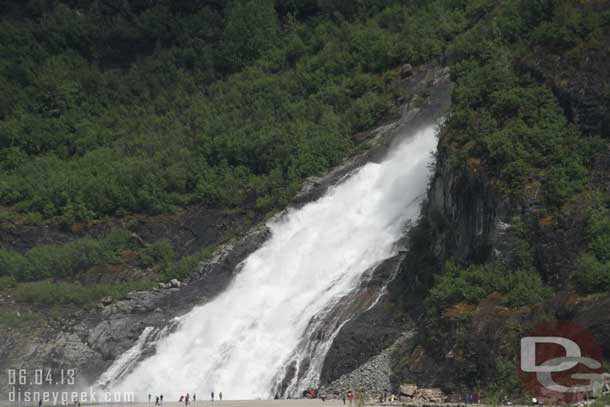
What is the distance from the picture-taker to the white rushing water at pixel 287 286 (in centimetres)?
7888

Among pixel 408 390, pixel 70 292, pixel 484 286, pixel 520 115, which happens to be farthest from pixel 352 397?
pixel 70 292

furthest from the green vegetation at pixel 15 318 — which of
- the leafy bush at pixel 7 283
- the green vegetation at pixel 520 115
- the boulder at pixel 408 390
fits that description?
the boulder at pixel 408 390

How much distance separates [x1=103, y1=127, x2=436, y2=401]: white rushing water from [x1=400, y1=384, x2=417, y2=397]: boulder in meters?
8.39

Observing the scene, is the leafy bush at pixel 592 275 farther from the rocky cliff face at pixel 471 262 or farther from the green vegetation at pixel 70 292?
the green vegetation at pixel 70 292

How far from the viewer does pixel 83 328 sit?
8725 cm

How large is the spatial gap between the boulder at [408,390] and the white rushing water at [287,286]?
8387 millimetres

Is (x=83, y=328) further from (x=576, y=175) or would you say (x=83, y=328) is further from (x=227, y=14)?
(x=227, y=14)

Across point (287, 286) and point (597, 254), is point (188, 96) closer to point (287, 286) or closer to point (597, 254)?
point (287, 286)

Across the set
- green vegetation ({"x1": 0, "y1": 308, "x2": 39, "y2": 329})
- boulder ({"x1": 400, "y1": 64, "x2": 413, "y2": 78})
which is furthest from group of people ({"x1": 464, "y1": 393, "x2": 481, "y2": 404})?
boulder ({"x1": 400, "y1": 64, "x2": 413, "y2": 78})

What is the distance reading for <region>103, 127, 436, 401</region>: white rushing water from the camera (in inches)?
3105

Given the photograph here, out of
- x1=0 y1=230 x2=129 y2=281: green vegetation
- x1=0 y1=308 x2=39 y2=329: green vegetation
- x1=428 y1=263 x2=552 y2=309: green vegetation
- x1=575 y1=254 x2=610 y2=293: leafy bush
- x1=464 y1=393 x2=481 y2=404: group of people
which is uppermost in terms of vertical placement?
x1=575 y1=254 x2=610 y2=293: leafy bush

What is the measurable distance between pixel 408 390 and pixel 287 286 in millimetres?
22057

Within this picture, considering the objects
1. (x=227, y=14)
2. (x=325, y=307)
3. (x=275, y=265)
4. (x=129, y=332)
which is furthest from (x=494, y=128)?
(x=227, y=14)

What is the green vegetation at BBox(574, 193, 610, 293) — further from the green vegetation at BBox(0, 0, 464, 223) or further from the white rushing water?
the green vegetation at BBox(0, 0, 464, 223)
